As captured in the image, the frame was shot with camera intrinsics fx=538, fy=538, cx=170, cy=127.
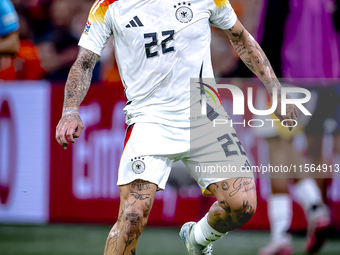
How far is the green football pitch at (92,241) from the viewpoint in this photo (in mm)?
5227

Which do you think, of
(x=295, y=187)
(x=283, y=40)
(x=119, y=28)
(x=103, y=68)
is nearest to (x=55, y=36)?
(x=103, y=68)

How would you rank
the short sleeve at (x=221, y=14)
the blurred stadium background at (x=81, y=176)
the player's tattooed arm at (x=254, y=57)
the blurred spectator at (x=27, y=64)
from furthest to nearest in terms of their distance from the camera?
the blurred spectator at (x=27, y=64) → the blurred stadium background at (x=81, y=176) → the player's tattooed arm at (x=254, y=57) → the short sleeve at (x=221, y=14)

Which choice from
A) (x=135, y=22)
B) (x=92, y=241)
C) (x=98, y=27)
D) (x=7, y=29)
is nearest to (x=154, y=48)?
(x=135, y=22)

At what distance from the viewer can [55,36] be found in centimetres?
788

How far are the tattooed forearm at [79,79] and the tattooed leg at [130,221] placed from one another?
66cm

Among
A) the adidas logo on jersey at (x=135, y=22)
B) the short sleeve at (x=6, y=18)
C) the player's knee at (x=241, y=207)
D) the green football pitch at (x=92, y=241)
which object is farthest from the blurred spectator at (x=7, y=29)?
the player's knee at (x=241, y=207)

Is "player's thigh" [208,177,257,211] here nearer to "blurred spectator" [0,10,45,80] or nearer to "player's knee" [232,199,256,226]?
"player's knee" [232,199,256,226]

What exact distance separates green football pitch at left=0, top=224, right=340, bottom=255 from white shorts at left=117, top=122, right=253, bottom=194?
6.27ft

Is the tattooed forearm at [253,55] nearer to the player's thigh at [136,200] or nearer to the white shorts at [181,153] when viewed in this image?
the white shorts at [181,153]

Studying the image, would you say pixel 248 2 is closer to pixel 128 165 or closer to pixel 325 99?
pixel 325 99

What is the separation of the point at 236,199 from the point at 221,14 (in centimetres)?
124

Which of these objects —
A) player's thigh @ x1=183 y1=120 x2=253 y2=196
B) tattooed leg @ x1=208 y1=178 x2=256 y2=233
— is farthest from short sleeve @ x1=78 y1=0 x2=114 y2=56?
tattooed leg @ x1=208 y1=178 x2=256 y2=233

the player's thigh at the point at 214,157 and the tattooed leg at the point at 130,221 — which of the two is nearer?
the tattooed leg at the point at 130,221

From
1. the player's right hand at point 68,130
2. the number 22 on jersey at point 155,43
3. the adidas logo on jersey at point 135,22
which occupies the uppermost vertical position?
the adidas logo on jersey at point 135,22
